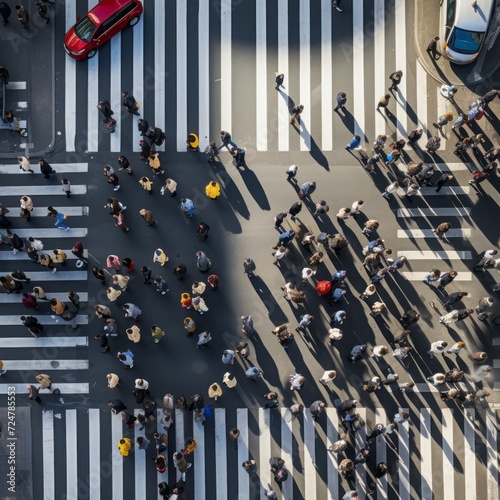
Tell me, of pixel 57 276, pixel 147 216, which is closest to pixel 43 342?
pixel 57 276

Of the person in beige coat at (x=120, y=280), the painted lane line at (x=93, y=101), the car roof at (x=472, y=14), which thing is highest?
the car roof at (x=472, y=14)

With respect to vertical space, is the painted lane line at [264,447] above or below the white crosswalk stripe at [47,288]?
below

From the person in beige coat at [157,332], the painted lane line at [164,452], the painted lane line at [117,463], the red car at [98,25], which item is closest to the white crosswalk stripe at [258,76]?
the red car at [98,25]

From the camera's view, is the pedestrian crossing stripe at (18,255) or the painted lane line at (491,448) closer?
the painted lane line at (491,448)

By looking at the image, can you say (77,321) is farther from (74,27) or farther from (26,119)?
(74,27)

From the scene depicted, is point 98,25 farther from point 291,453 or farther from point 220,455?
point 291,453

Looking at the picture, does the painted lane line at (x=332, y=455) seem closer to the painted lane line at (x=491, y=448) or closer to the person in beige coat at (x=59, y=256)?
the painted lane line at (x=491, y=448)

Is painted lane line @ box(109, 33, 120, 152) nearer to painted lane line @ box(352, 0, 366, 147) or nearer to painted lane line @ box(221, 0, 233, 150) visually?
painted lane line @ box(221, 0, 233, 150)
